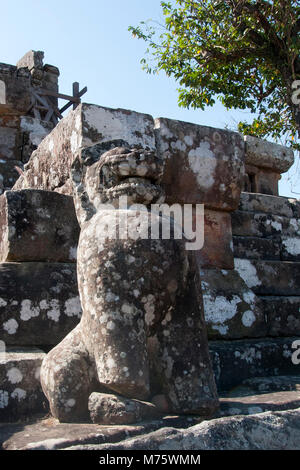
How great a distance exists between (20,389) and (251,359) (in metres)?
1.45

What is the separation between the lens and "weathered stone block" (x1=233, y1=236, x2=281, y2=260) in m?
4.14

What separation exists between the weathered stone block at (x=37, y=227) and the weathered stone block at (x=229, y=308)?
93 centimetres

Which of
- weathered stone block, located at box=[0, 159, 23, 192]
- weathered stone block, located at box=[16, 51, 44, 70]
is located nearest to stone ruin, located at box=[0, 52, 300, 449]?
weathered stone block, located at box=[0, 159, 23, 192]

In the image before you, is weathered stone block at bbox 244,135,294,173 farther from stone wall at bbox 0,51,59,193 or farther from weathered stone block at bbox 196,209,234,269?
stone wall at bbox 0,51,59,193

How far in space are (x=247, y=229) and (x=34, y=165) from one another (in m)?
1.85

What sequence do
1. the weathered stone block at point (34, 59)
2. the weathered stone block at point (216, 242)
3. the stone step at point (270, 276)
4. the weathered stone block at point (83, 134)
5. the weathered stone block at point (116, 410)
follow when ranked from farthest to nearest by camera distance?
the weathered stone block at point (34, 59)
the stone step at point (270, 276)
the weathered stone block at point (216, 242)
the weathered stone block at point (83, 134)
the weathered stone block at point (116, 410)

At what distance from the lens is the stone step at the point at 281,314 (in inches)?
138

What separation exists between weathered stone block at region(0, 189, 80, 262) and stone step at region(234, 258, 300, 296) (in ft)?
4.49

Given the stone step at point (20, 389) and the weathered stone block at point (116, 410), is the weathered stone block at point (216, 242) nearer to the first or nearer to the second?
the stone step at point (20, 389)

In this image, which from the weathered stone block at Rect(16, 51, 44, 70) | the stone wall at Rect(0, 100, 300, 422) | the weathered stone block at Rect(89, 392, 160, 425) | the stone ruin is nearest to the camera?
the weathered stone block at Rect(89, 392, 160, 425)

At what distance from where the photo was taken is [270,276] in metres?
3.93

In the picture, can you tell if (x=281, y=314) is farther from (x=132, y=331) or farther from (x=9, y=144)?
(x=9, y=144)

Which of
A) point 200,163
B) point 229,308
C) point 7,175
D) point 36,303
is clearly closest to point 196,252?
point 229,308

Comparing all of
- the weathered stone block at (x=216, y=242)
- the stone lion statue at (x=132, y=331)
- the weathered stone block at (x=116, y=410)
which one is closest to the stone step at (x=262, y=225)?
the weathered stone block at (x=216, y=242)
